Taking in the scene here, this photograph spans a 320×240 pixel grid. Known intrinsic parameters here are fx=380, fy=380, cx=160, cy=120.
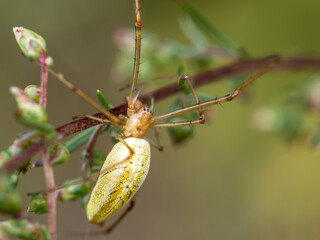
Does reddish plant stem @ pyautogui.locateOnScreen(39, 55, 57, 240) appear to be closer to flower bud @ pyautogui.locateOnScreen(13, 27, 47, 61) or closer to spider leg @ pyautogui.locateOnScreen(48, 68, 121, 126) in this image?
flower bud @ pyautogui.locateOnScreen(13, 27, 47, 61)

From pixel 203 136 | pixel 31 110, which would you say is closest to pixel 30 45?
pixel 31 110

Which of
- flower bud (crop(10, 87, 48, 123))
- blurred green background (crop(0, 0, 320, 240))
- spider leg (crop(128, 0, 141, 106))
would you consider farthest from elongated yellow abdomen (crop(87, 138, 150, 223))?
blurred green background (crop(0, 0, 320, 240))

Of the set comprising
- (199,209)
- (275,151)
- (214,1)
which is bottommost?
(199,209)

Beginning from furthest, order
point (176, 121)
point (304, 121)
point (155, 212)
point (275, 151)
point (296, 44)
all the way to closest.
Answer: point (155, 212) → point (275, 151) → point (296, 44) → point (304, 121) → point (176, 121)

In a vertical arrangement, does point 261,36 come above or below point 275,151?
above

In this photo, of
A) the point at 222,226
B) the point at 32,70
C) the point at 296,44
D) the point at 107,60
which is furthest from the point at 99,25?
the point at 222,226

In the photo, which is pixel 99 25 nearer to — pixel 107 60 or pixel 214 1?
pixel 107 60
